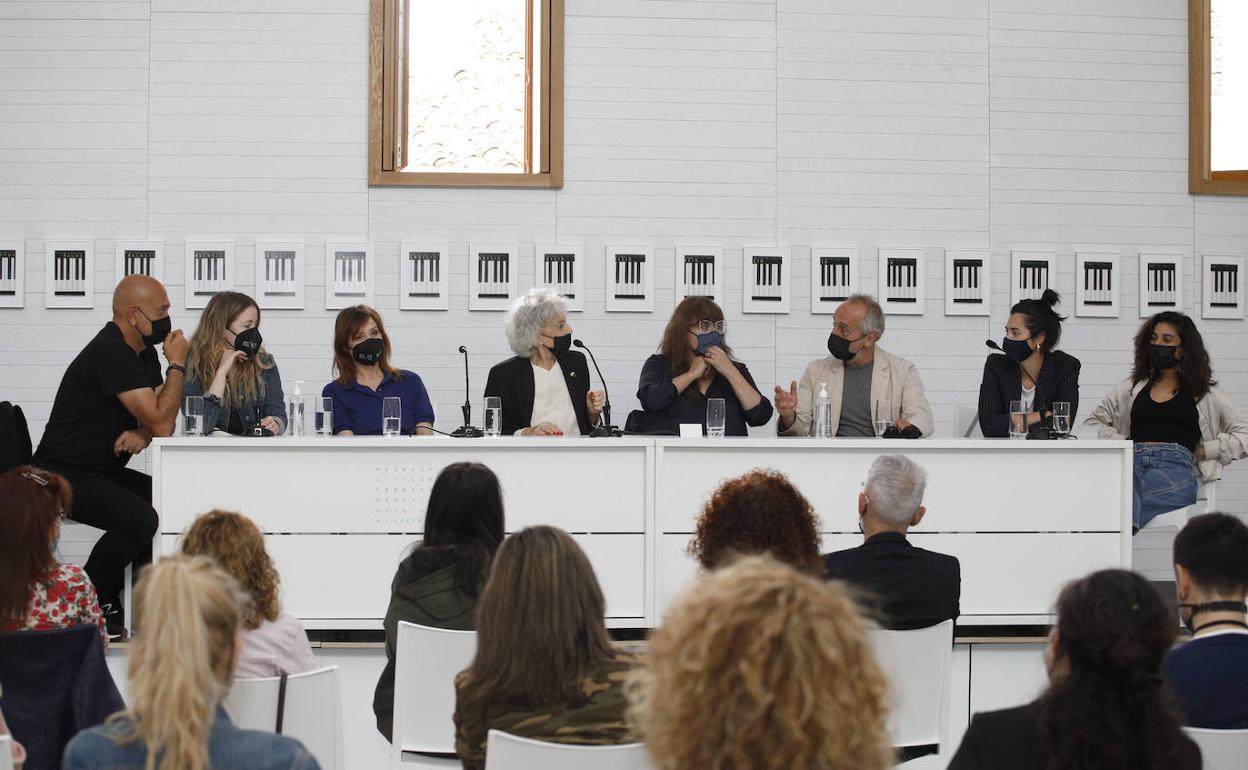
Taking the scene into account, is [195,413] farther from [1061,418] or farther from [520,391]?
[1061,418]

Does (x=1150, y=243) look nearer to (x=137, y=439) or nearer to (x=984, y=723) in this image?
(x=137, y=439)

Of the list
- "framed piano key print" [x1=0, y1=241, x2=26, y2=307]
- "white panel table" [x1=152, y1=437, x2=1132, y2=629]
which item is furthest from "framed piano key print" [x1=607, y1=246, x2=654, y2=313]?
"framed piano key print" [x1=0, y1=241, x2=26, y2=307]

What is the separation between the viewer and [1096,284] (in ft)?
22.6

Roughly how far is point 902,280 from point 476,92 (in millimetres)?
2451

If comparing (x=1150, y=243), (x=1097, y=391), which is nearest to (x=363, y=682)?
(x=1097, y=391)

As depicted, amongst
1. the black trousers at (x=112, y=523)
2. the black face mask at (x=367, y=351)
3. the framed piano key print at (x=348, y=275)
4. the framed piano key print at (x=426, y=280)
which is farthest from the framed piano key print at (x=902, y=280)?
the black trousers at (x=112, y=523)

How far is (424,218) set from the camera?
663cm

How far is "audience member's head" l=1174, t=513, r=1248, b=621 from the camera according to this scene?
96.2 inches

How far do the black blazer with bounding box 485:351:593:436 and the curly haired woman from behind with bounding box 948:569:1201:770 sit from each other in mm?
3903

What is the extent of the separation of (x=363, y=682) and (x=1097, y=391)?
4.29 m

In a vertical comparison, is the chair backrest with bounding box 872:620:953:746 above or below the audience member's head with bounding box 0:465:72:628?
below

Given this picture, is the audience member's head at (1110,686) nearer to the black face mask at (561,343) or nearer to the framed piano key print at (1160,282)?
the black face mask at (561,343)

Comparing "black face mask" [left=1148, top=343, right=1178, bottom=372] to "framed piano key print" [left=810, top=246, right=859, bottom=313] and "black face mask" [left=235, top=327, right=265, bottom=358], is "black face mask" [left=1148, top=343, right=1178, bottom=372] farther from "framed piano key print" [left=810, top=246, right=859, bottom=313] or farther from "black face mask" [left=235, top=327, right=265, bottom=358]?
"black face mask" [left=235, top=327, right=265, bottom=358]

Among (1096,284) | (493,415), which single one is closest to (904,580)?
(493,415)
